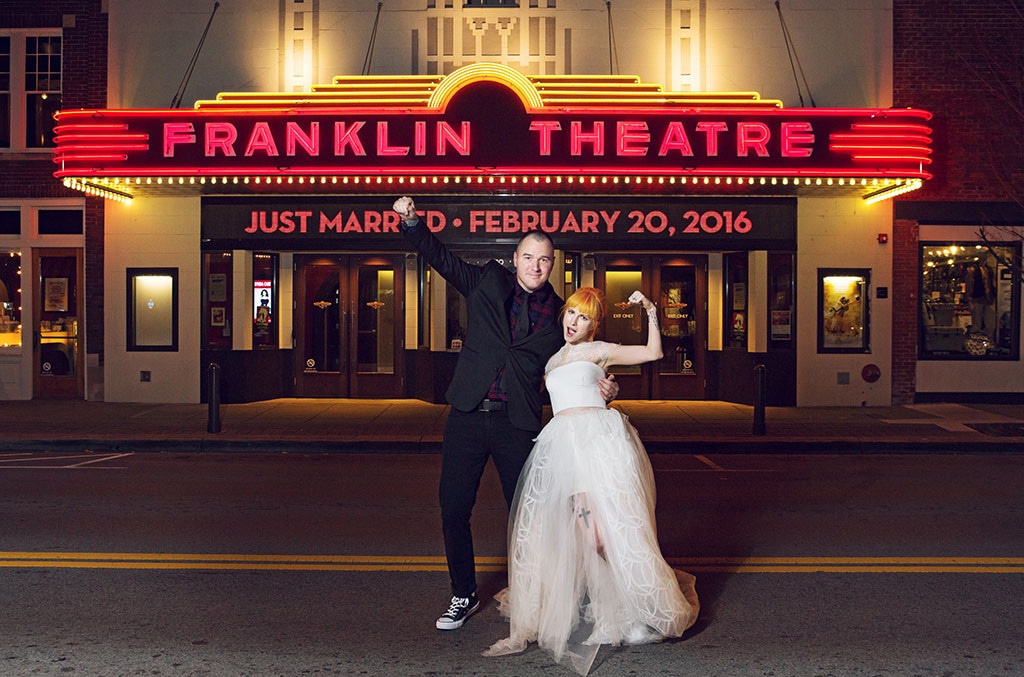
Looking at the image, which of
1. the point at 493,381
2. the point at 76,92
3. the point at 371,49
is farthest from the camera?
the point at 76,92

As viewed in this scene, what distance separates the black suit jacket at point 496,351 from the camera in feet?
17.1

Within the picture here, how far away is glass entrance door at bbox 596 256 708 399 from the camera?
1861cm

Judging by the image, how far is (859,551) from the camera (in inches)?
280

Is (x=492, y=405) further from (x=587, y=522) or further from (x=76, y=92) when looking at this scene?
(x=76, y=92)

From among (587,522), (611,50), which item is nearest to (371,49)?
(611,50)

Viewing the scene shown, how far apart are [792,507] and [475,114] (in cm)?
861

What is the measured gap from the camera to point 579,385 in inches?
201

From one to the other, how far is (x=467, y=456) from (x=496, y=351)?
56 cm

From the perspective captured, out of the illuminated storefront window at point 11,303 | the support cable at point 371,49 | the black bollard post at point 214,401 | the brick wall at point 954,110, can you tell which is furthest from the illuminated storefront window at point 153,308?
the brick wall at point 954,110

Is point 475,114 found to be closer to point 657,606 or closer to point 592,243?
point 592,243

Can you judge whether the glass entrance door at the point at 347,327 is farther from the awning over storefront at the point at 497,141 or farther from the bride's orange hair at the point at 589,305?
the bride's orange hair at the point at 589,305

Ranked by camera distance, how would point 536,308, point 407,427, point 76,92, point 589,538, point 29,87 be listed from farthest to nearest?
point 29,87, point 76,92, point 407,427, point 536,308, point 589,538

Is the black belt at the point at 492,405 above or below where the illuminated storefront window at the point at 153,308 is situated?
below

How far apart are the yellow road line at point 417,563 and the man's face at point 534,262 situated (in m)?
2.22
